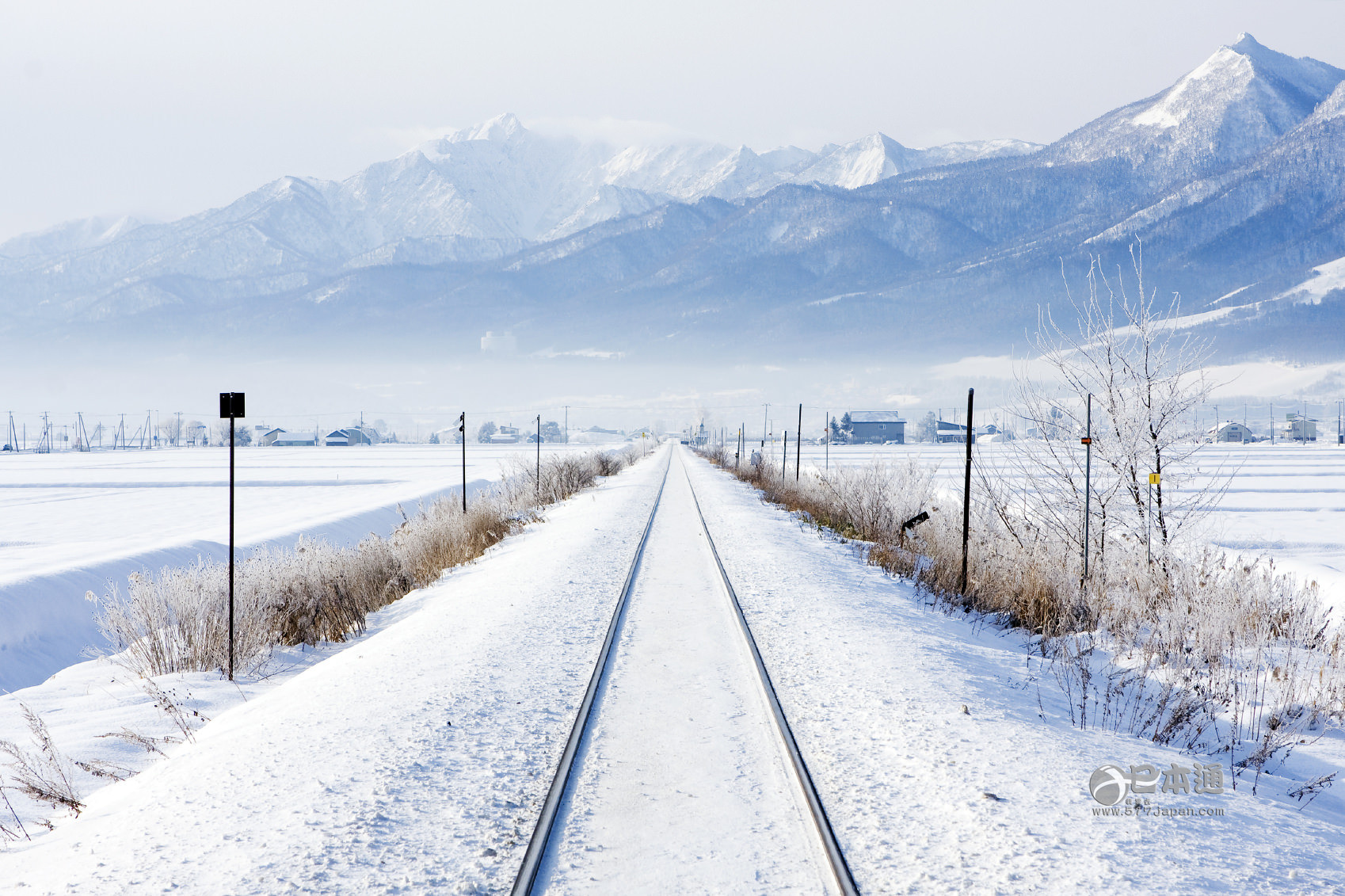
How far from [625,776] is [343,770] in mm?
1926

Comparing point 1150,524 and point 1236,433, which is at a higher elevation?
point 1236,433

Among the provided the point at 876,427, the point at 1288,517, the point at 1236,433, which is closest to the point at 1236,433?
the point at 1236,433

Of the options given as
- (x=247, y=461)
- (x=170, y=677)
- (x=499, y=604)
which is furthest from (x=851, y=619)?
(x=247, y=461)

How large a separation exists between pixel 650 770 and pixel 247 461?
3584 inches

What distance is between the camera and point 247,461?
84.8m

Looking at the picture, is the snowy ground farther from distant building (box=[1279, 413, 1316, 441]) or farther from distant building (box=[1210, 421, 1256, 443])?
distant building (box=[1279, 413, 1316, 441])

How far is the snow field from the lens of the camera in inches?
162

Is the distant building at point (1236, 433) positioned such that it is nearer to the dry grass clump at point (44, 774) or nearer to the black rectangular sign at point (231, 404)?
the black rectangular sign at point (231, 404)

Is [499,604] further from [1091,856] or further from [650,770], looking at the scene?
[1091,856]

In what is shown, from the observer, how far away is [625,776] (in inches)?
209

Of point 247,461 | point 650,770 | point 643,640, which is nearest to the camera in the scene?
point 650,770

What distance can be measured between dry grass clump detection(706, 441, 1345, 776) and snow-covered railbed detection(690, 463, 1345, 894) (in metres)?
0.36

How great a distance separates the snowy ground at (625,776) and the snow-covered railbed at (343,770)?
2 centimetres

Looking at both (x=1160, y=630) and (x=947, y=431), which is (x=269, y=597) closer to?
(x=1160, y=630)
